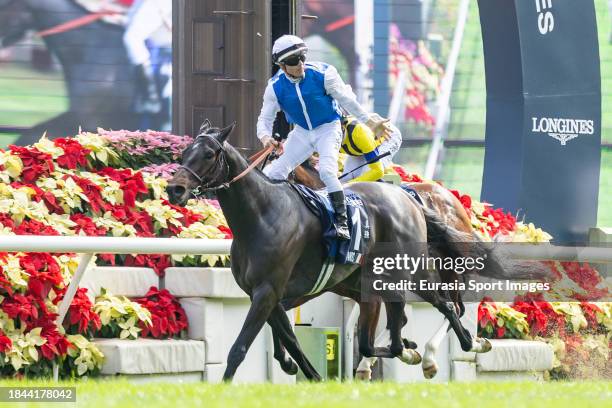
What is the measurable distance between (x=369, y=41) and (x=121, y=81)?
13.5 feet

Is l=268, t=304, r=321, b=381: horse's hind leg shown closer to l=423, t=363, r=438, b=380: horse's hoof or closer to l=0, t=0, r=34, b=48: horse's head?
l=423, t=363, r=438, b=380: horse's hoof

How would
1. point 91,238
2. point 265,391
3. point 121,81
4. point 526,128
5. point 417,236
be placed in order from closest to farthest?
point 265,391 < point 91,238 < point 417,236 < point 526,128 < point 121,81

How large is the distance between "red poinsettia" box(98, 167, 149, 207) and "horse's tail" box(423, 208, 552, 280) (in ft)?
6.71

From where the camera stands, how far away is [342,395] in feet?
23.0

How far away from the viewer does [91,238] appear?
937 cm

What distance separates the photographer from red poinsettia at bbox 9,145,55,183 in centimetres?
1071

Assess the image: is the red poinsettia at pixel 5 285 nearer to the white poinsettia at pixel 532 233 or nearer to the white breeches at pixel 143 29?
the white poinsettia at pixel 532 233

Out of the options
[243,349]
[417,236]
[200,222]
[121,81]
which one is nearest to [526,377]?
[417,236]

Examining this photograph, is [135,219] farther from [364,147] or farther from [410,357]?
[410,357]

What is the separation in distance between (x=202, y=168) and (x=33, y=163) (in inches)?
93.3

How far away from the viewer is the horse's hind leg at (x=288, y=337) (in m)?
9.35

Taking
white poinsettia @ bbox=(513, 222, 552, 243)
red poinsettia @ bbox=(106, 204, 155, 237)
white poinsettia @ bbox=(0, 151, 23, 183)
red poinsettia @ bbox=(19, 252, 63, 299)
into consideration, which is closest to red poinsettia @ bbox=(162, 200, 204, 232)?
red poinsettia @ bbox=(106, 204, 155, 237)

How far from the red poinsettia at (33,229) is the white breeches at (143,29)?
12369 millimetres

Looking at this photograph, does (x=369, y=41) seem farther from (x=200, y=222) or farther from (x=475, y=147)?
(x=200, y=222)
